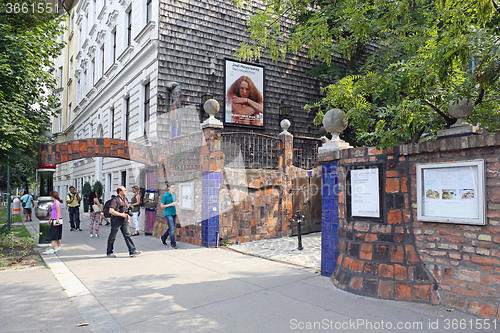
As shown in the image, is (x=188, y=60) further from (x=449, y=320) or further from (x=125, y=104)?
(x=449, y=320)

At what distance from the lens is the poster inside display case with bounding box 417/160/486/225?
4.35m

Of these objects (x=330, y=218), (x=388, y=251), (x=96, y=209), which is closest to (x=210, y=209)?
(x=330, y=218)

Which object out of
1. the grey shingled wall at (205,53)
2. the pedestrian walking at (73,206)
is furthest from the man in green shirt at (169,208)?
the pedestrian walking at (73,206)

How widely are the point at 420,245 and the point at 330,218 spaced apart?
176cm

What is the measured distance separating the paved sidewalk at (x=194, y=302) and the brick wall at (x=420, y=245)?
0.22m

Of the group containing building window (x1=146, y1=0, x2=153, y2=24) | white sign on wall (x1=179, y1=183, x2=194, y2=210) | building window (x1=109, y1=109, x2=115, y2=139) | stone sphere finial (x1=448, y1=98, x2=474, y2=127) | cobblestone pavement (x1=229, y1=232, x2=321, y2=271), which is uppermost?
building window (x1=146, y1=0, x2=153, y2=24)

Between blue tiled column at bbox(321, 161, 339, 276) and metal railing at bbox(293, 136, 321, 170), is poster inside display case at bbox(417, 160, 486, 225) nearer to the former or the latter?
blue tiled column at bbox(321, 161, 339, 276)

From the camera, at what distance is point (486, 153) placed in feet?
14.2

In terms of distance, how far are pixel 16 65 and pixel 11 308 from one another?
267 inches

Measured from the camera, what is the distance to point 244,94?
15.5 metres

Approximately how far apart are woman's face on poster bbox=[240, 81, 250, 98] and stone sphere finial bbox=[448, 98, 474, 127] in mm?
11249

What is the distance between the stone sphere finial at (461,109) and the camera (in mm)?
4750

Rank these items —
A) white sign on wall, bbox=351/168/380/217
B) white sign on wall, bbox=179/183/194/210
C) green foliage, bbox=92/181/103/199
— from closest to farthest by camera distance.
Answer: white sign on wall, bbox=351/168/380/217, white sign on wall, bbox=179/183/194/210, green foliage, bbox=92/181/103/199

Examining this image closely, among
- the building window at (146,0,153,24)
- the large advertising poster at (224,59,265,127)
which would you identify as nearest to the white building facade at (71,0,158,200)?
the building window at (146,0,153,24)
